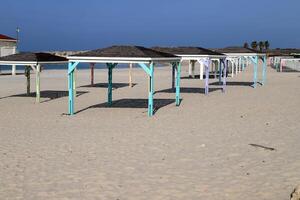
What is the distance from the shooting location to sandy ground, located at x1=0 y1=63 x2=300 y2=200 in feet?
20.6

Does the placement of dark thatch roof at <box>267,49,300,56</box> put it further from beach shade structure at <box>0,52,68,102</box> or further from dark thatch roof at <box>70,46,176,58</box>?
dark thatch roof at <box>70,46,176,58</box>

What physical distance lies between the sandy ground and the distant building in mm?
26356

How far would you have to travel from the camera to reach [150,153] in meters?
8.59

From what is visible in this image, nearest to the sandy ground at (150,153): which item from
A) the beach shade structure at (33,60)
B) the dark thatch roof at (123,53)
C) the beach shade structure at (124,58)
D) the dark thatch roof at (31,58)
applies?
the beach shade structure at (124,58)

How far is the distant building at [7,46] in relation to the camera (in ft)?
134

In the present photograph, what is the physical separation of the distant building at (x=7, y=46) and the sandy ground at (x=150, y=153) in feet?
86.5

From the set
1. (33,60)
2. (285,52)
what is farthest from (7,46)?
(285,52)

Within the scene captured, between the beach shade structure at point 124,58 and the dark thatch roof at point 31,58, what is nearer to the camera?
the beach shade structure at point 124,58

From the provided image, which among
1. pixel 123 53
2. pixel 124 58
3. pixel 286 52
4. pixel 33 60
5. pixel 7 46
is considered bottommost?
pixel 33 60

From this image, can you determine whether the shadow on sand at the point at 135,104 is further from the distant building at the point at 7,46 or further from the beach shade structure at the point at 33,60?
the distant building at the point at 7,46

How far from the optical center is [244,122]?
40.4ft

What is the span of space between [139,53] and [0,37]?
31318 millimetres

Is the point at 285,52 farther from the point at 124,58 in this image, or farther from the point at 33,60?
the point at 124,58

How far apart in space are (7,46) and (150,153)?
35.3 meters
